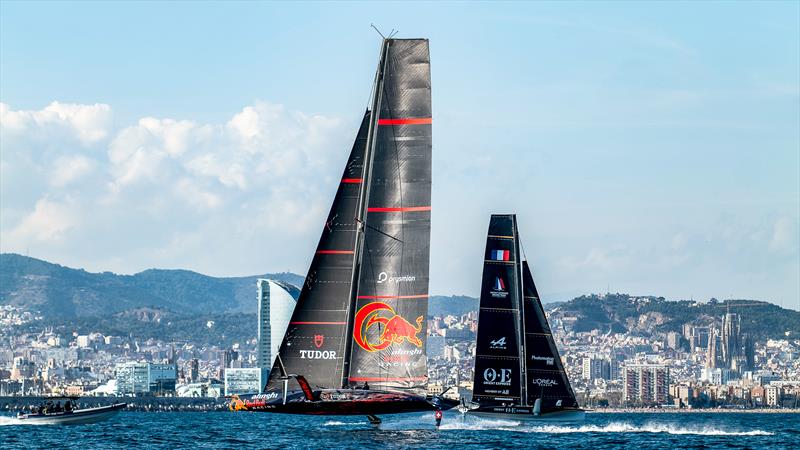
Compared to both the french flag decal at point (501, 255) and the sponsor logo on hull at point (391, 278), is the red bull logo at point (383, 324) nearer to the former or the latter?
the sponsor logo on hull at point (391, 278)

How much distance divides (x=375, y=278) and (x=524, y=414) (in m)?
24.8

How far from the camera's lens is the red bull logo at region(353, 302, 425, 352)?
4788 centimetres

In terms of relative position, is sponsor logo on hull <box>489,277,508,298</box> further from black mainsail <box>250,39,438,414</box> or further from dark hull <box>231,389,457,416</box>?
dark hull <box>231,389,457,416</box>

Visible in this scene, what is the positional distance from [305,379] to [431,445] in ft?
21.3

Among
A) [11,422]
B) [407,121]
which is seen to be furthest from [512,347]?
[11,422]

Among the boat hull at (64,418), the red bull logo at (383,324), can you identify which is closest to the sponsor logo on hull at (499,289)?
the red bull logo at (383,324)

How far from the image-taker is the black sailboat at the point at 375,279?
47156mm

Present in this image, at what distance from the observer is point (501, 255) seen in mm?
68000

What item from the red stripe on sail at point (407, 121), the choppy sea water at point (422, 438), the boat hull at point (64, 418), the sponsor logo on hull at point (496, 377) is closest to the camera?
the red stripe on sail at point (407, 121)

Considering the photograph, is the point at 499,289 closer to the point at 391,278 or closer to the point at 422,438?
the point at 422,438

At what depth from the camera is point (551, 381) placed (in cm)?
7088

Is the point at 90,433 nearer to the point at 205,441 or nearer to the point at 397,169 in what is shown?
the point at 205,441

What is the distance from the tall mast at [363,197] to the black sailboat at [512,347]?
2054 centimetres

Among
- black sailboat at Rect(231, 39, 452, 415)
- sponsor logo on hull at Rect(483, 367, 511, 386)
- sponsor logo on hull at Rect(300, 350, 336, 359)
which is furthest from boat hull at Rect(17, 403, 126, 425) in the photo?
sponsor logo on hull at Rect(300, 350, 336, 359)
